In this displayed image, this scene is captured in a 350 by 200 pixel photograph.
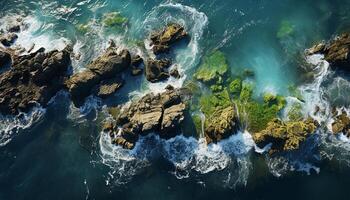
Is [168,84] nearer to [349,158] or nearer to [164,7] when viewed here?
[164,7]

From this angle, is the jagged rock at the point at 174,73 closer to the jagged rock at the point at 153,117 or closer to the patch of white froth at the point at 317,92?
the jagged rock at the point at 153,117

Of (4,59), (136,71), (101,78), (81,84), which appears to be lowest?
(136,71)

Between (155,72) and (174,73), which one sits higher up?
(155,72)

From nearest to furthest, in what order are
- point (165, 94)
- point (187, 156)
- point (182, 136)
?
1. point (187, 156)
2. point (182, 136)
3. point (165, 94)

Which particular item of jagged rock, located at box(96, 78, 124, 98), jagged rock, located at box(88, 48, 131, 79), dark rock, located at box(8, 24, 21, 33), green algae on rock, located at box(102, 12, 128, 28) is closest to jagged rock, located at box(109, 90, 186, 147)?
jagged rock, located at box(96, 78, 124, 98)

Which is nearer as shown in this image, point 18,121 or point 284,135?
point 284,135

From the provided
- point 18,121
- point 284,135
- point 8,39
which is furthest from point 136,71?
point 284,135

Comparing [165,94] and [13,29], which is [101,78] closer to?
[165,94]
